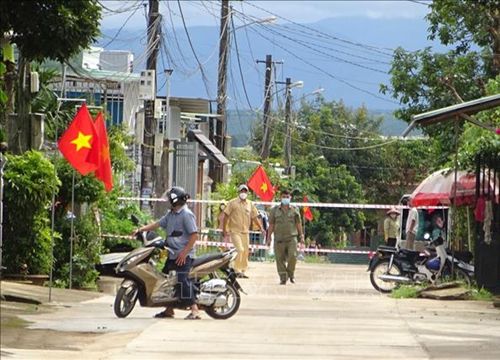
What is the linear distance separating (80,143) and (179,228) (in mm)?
3591

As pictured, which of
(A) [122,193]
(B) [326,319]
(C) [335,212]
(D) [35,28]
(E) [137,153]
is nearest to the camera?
(D) [35,28]

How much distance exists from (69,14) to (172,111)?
2705cm

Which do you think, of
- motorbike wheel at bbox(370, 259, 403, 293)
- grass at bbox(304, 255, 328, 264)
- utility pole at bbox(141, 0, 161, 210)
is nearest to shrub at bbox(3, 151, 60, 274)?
motorbike wheel at bbox(370, 259, 403, 293)

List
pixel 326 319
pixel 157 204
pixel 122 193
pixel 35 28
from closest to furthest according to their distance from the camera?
pixel 35 28
pixel 326 319
pixel 122 193
pixel 157 204

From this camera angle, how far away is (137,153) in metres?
40.4

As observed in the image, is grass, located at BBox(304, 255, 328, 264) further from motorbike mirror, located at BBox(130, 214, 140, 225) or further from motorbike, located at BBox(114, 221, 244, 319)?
motorbike, located at BBox(114, 221, 244, 319)

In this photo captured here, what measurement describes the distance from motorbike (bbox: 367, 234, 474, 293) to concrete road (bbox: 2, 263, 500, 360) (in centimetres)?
217

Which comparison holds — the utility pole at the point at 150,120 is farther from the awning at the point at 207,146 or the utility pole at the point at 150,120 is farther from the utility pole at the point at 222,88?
the awning at the point at 207,146

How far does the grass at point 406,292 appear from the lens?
23203 millimetres

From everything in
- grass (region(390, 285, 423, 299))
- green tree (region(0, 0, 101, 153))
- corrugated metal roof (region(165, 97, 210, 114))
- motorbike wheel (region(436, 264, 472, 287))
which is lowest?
grass (region(390, 285, 423, 299))

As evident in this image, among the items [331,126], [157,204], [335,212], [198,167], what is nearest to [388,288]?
[157,204]

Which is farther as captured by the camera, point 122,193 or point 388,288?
Result: point 122,193

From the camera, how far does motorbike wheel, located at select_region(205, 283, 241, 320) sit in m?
17.8

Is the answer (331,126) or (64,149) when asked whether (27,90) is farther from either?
(331,126)
